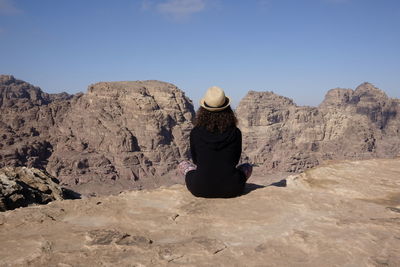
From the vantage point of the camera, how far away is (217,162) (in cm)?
533

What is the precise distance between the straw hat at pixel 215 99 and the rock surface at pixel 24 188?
7464 mm

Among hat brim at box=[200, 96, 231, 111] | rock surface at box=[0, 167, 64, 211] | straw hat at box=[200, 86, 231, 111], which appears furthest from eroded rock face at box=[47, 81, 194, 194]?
straw hat at box=[200, 86, 231, 111]

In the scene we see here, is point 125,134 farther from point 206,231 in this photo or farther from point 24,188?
point 206,231

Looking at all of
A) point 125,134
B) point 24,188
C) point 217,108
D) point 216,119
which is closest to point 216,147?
point 216,119

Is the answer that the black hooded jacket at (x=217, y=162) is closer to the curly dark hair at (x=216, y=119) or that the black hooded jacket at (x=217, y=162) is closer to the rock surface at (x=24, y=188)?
the curly dark hair at (x=216, y=119)

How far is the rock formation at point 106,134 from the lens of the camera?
7294 cm

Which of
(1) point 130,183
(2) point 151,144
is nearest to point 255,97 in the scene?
(2) point 151,144

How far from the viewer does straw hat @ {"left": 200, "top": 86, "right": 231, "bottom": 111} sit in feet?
17.3

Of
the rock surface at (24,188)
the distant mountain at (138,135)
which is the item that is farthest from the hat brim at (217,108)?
the distant mountain at (138,135)

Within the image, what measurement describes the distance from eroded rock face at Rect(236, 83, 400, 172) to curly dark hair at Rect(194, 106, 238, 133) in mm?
86628

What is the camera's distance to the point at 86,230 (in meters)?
4.18

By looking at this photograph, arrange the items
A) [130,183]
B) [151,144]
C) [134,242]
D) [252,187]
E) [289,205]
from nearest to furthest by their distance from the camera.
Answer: [134,242]
[289,205]
[252,187]
[130,183]
[151,144]

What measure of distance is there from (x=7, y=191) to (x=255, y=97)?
113m

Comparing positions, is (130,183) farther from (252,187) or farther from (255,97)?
(252,187)
